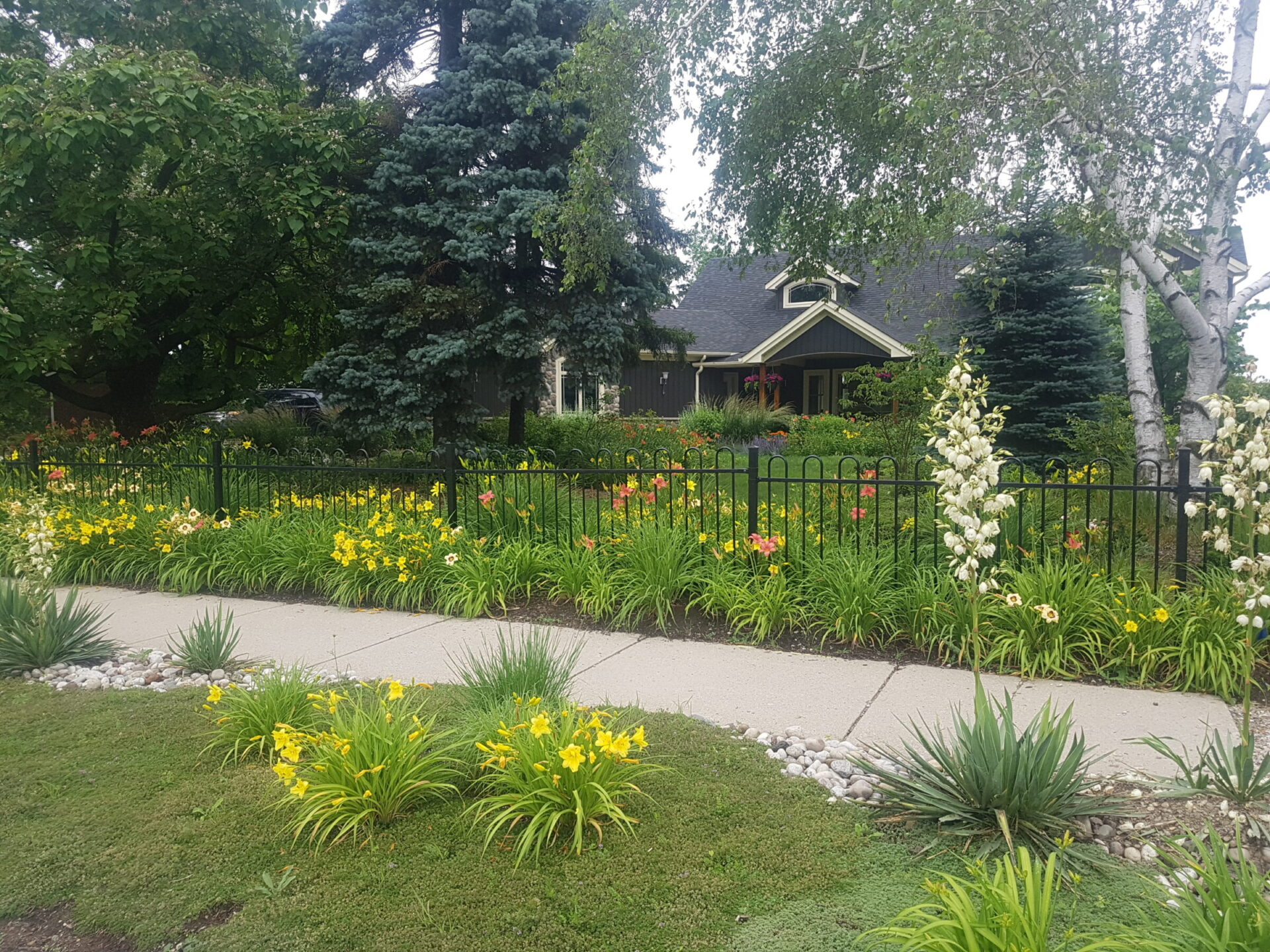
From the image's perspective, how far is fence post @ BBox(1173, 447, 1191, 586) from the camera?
5297 millimetres

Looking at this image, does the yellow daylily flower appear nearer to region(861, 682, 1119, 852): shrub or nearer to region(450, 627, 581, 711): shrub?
region(450, 627, 581, 711): shrub

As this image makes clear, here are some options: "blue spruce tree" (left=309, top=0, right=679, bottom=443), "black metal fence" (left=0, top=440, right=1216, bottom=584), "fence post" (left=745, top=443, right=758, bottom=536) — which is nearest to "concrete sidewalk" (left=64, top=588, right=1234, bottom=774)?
"black metal fence" (left=0, top=440, right=1216, bottom=584)

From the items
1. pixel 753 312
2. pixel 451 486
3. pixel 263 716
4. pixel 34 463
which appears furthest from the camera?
pixel 753 312

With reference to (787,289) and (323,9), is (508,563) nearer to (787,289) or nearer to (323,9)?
(323,9)

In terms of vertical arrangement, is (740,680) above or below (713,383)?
below

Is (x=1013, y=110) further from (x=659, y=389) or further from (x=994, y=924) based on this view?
(x=659, y=389)

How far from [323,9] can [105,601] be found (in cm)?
1018

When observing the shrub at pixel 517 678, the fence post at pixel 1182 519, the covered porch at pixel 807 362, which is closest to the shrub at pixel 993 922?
the shrub at pixel 517 678

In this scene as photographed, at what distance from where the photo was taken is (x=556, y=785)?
307cm

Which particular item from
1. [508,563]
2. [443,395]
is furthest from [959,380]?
[443,395]

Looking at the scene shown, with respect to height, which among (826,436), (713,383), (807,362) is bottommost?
(826,436)

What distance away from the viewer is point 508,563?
6.73m

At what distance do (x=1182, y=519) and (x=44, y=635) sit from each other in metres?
6.98

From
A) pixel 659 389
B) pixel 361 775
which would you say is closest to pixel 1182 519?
pixel 361 775
